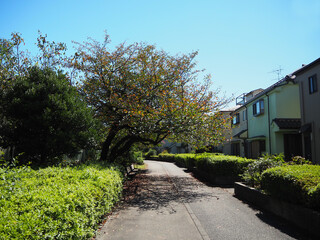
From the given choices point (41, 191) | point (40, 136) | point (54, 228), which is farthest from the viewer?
point (40, 136)

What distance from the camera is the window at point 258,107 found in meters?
22.3

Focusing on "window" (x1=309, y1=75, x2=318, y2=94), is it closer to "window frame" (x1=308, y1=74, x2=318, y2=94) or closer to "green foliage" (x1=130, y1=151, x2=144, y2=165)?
"window frame" (x1=308, y1=74, x2=318, y2=94)

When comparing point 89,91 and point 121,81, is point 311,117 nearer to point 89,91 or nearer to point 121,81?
point 121,81

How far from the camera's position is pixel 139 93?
1213 cm

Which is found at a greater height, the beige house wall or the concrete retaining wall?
the beige house wall

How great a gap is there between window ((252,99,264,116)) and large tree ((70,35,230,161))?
35.4 ft

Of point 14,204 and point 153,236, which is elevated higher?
point 14,204

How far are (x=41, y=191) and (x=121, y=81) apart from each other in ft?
28.8

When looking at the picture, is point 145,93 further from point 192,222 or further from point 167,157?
point 167,157

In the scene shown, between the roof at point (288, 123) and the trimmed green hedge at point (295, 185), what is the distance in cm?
1340

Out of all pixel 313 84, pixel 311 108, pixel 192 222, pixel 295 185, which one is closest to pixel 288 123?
pixel 311 108

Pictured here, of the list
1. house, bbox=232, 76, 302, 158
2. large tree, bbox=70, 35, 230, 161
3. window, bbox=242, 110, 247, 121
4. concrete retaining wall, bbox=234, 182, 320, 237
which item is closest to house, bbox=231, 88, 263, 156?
window, bbox=242, 110, 247, 121

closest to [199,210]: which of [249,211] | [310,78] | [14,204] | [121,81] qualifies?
[249,211]

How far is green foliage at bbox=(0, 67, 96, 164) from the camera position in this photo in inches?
317
